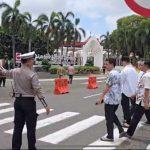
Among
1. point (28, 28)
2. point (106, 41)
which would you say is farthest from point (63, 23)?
point (106, 41)

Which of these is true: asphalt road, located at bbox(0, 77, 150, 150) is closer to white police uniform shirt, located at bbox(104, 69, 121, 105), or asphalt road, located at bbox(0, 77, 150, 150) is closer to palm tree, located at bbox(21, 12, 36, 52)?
white police uniform shirt, located at bbox(104, 69, 121, 105)

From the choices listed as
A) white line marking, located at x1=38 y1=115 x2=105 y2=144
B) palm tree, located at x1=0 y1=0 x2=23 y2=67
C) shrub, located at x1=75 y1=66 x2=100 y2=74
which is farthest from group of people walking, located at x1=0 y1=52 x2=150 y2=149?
shrub, located at x1=75 y1=66 x2=100 y2=74

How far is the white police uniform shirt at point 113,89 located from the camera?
1000 cm

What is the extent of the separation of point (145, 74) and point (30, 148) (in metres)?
3.05

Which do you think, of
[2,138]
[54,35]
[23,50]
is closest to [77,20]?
[54,35]

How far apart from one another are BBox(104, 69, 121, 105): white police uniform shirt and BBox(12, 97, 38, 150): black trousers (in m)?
2.10

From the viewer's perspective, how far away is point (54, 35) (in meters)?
76.6

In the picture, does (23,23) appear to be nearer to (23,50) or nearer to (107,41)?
(23,50)

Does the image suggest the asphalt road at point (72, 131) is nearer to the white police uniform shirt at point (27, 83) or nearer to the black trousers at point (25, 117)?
the black trousers at point (25, 117)

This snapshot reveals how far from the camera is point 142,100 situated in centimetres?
1023

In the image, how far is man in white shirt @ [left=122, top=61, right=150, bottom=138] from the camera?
386 inches

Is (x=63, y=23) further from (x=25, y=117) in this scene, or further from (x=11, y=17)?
(x=25, y=117)

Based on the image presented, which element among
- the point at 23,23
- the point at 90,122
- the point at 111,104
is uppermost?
the point at 23,23

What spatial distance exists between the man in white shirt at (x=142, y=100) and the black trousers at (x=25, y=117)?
255 cm
